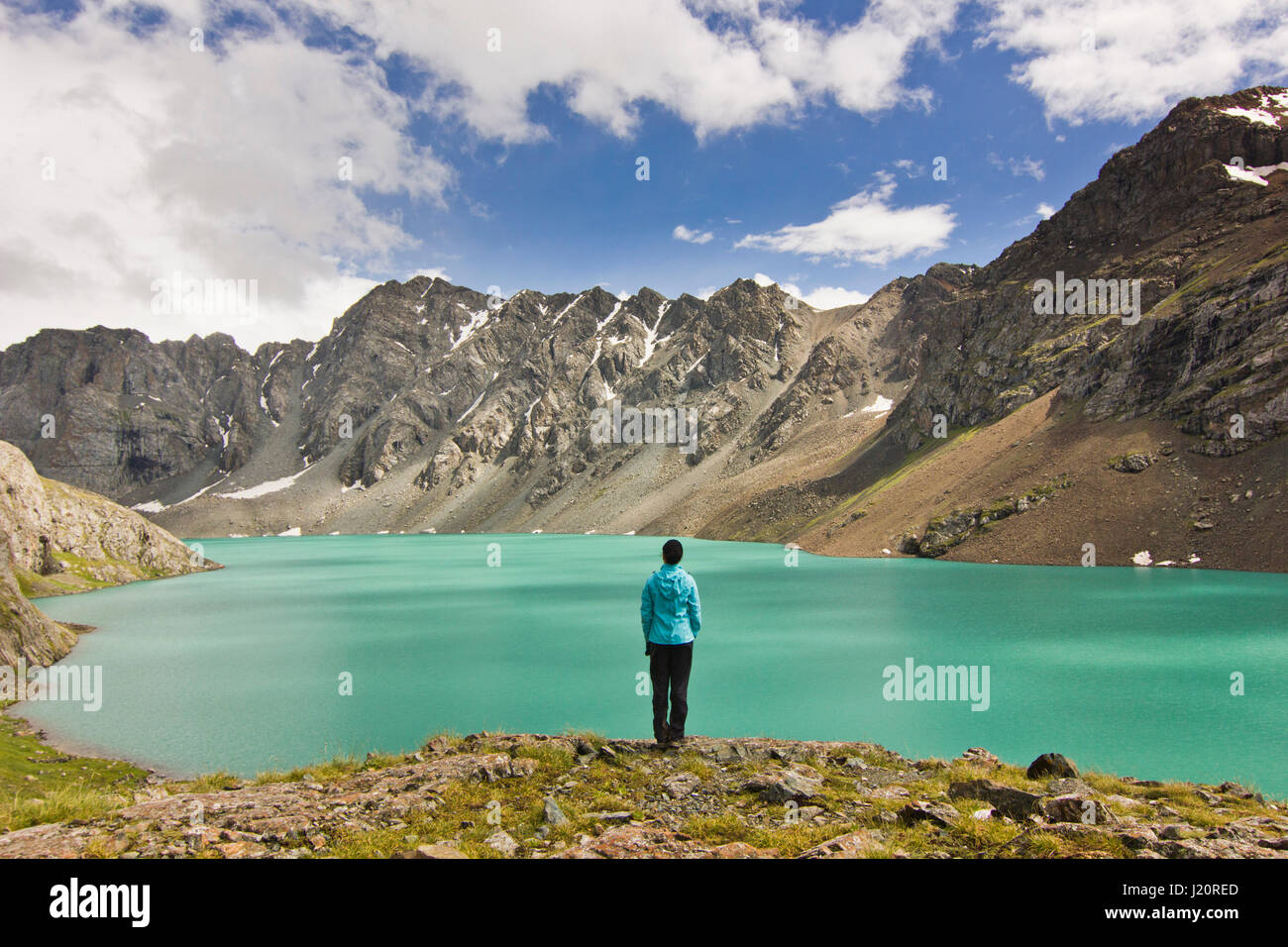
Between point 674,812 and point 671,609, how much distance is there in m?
3.54

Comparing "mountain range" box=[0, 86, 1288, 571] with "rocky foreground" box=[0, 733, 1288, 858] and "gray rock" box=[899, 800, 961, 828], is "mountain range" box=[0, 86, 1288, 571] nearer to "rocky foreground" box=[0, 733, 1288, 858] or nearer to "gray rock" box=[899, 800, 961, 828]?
"rocky foreground" box=[0, 733, 1288, 858]

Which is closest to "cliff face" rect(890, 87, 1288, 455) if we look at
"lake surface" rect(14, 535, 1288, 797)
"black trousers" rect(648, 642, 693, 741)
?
"lake surface" rect(14, 535, 1288, 797)

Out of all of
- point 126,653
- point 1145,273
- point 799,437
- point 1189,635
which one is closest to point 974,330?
point 1145,273

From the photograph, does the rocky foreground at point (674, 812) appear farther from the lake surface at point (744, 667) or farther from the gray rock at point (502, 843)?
the lake surface at point (744, 667)

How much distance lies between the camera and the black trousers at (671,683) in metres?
12.2

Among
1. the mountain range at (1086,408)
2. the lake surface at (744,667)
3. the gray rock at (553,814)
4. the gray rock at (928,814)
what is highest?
the mountain range at (1086,408)

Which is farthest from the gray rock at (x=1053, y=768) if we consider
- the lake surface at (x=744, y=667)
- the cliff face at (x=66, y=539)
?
the cliff face at (x=66, y=539)

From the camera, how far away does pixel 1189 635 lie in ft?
105

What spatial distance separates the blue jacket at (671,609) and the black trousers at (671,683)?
0.25 metres

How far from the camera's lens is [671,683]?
12.8 m

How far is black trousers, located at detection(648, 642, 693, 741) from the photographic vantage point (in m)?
12.2

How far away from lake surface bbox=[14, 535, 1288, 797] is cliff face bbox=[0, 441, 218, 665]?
6235 mm
